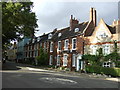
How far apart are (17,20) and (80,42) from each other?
12.4 metres

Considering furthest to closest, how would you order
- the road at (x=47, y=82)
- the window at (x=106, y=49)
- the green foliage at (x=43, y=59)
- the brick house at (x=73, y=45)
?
the green foliage at (x=43, y=59), the brick house at (x=73, y=45), the window at (x=106, y=49), the road at (x=47, y=82)

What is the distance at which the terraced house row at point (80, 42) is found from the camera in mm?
31656

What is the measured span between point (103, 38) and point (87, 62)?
4.92 meters

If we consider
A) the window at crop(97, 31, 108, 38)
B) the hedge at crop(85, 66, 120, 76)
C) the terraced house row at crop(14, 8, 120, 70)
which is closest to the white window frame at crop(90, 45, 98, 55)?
the terraced house row at crop(14, 8, 120, 70)

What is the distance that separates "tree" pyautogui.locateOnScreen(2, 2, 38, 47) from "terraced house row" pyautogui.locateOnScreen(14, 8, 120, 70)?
8525mm

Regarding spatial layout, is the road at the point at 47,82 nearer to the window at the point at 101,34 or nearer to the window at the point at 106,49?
the window at the point at 106,49

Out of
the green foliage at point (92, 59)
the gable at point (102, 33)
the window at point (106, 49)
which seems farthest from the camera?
the gable at point (102, 33)

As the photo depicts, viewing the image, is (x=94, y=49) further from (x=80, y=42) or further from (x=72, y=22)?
(x=72, y=22)

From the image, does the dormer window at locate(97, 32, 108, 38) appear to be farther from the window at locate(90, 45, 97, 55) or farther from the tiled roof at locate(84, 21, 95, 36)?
the tiled roof at locate(84, 21, 95, 36)

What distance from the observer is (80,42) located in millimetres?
35688

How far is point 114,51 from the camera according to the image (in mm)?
29156

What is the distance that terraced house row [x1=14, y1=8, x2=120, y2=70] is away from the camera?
31.7m

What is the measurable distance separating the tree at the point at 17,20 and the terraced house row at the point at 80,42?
28.0 ft

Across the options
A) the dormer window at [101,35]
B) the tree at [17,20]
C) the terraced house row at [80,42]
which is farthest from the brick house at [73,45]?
the tree at [17,20]
